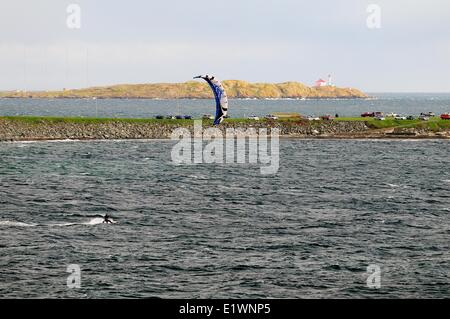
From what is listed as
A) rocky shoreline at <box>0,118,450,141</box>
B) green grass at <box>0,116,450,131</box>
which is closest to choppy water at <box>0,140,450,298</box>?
rocky shoreline at <box>0,118,450,141</box>

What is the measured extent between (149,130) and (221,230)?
10891 cm

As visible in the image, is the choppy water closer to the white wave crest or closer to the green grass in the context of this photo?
the white wave crest

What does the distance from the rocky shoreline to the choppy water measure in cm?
4356

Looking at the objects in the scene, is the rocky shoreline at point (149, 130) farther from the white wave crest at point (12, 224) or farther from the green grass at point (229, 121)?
the white wave crest at point (12, 224)

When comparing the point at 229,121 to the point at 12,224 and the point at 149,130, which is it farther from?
the point at 12,224

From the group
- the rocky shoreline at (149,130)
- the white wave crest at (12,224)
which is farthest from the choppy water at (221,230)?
the rocky shoreline at (149,130)

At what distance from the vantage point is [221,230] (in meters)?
65.1

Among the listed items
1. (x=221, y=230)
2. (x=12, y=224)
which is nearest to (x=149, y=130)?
(x=12, y=224)

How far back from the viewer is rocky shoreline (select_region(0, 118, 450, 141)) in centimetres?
16112

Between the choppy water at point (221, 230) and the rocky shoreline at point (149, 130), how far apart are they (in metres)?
43.6

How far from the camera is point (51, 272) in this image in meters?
51.0

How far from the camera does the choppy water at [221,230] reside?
161ft
